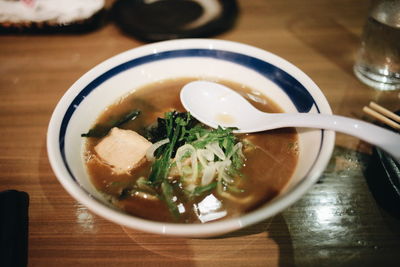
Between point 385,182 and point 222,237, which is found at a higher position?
point 385,182

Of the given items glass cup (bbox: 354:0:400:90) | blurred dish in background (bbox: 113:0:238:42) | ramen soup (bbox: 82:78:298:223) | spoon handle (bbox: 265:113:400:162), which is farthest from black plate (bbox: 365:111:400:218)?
blurred dish in background (bbox: 113:0:238:42)

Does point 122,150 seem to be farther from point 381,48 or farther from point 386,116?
point 381,48

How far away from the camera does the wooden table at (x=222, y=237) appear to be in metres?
1.03

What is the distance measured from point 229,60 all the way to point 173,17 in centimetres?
85

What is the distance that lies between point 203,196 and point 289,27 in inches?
58.8

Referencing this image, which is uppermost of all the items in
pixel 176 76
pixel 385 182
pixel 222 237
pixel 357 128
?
pixel 357 128

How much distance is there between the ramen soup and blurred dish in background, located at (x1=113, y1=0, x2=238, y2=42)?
75 centimetres

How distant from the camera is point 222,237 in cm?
107

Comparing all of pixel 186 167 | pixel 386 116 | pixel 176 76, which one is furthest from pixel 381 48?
pixel 186 167

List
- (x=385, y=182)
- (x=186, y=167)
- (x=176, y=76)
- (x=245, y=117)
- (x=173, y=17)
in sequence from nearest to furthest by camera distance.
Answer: (x=385, y=182), (x=186, y=167), (x=245, y=117), (x=176, y=76), (x=173, y=17)

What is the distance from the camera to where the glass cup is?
1551 millimetres

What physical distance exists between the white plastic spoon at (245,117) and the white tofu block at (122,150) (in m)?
0.27

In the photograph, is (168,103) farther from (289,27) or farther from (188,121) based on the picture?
(289,27)

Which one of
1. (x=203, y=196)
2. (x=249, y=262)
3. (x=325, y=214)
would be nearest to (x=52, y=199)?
(x=203, y=196)
